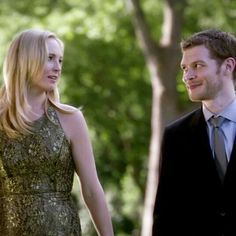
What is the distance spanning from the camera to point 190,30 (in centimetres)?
2309

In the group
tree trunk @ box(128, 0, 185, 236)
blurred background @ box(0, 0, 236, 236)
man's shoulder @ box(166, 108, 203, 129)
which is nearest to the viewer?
man's shoulder @ box(166, 108, 203, 129)

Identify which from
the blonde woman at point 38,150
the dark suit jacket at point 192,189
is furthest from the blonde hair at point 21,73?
the dark suit jacket at point 192,189

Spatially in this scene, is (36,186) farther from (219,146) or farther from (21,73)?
(219,146)

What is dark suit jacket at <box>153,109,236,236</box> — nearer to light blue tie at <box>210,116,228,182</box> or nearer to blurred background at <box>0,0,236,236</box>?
light blue tie at <box>210,116,228,182</box>

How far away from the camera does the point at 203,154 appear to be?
5895 mm

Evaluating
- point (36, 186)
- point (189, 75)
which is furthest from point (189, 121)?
point (36, 186)

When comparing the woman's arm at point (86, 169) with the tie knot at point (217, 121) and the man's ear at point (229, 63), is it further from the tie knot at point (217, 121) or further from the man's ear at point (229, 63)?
the man's ear at point (229, 63)

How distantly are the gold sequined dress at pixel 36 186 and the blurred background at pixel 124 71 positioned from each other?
34.7 feet

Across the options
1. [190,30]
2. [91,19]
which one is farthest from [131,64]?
[91,19]

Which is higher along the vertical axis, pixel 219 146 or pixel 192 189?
pixel 219 146

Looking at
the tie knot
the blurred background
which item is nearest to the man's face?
the tie knot

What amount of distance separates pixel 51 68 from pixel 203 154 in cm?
104

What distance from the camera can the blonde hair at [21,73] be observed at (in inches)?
231

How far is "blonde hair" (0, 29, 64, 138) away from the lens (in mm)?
5879
